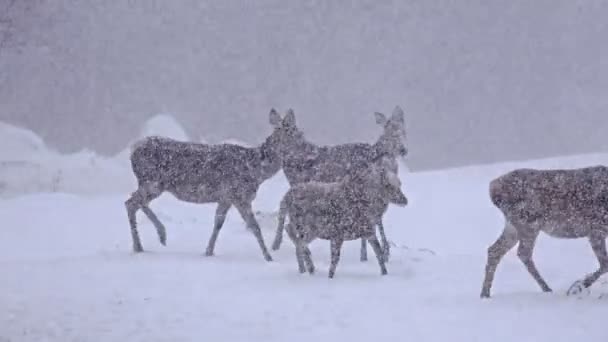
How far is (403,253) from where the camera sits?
36.5 feet

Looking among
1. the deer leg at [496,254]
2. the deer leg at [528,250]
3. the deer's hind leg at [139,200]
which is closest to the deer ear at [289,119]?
the deer's hind leg at [139,200]

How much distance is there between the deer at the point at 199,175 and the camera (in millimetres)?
10336

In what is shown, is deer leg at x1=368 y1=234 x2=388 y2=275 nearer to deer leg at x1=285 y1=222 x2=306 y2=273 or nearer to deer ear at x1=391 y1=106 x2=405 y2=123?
deer leg at x1=285 y1=222 x2=306 y2=273

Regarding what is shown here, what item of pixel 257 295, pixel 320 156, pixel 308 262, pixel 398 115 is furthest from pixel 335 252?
pixel 398 115

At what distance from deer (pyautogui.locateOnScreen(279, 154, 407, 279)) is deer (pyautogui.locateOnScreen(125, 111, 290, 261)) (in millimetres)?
1457

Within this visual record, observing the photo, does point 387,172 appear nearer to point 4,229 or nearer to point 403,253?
point 403,253

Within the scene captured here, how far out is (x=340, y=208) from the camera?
28.3ft

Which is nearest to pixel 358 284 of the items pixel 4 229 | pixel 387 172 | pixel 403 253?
pixel 387 172

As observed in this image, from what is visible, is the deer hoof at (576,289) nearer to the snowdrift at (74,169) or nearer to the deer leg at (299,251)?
the deer leg at (299,251)

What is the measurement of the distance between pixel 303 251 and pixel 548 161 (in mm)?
15208

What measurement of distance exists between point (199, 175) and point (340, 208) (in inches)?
101

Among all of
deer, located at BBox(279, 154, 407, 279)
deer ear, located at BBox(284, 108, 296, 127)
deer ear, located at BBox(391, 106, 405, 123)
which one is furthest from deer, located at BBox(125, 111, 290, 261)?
deer ear, located at BBox(391, 106, 405, 123)

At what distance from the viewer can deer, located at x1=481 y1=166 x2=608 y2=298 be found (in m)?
7.16

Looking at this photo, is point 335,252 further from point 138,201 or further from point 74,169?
point 74,169
